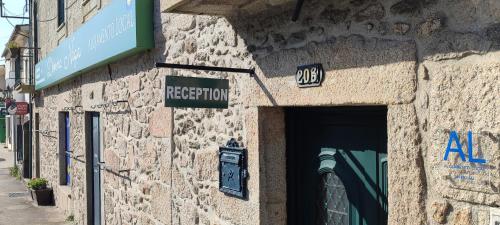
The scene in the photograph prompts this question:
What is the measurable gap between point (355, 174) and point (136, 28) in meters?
3.27

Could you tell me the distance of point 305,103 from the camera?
132 inches

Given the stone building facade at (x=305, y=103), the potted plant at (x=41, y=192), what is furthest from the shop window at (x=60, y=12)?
the stone building facade at (x=305, y=103)

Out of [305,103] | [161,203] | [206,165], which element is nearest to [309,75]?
[305,103]

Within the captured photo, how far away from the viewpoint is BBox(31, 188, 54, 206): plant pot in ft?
40.2

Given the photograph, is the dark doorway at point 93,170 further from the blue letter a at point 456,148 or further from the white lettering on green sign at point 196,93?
the blue letter a at point 456,148

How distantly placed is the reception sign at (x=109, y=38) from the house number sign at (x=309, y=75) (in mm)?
2733

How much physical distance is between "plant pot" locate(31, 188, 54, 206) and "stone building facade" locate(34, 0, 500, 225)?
5728 mm

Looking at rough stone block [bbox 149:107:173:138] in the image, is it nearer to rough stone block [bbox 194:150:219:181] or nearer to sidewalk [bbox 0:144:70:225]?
rough stone block [bbox 194:150:219:181]

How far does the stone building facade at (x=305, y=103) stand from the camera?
7.80ft

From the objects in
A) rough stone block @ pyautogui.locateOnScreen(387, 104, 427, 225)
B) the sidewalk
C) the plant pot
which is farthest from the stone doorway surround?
the plant pot

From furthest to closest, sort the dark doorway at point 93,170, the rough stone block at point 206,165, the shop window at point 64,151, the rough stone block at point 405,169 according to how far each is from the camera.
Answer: the shop window at point 64,151 < the dark doorway at point 93,170 < the rough stone block at point 206,165 < the rough stone block at point 405,169

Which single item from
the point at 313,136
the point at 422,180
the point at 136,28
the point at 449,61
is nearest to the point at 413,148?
the point at 422,180

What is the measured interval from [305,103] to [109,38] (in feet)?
13.5

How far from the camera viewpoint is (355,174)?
11.1ft
